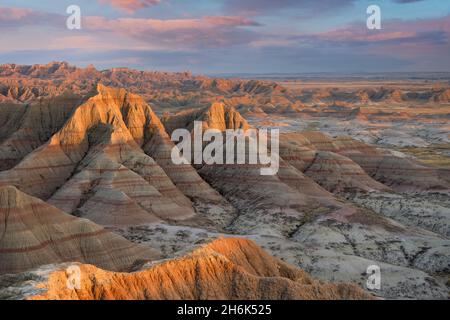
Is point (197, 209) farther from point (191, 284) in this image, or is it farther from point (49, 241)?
point (191, 284)

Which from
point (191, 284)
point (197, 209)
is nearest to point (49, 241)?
point (191, 284)

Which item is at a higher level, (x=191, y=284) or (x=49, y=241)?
(x=191, y=284)

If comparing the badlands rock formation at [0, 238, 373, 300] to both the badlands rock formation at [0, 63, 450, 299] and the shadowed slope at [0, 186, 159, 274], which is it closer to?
the badlands rock formation at [0, 63, 450, 299]

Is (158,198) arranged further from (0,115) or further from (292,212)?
(0,115)

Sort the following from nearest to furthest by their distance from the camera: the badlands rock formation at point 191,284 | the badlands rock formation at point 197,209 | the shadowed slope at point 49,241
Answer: the badlands rock formation at point 191,284 < the badlands rock formation at point 197,209 < the shadowed slope at point 49,241

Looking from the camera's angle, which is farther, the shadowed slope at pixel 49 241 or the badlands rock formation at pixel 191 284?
the shadowed slope at pixel 49 241

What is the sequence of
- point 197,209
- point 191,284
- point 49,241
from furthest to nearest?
1. point 197,209
2. point 49,241
3. point 191,284

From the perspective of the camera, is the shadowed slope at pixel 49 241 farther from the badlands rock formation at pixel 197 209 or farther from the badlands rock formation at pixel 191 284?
the badlands rock formation at pixel 191 284

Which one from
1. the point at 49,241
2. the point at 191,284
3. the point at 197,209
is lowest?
the point at 197,209

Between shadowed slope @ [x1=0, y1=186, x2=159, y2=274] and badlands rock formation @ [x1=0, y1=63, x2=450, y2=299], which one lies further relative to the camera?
shadowed slope @ [x1=0, y1=186, x2=159, y2=274]

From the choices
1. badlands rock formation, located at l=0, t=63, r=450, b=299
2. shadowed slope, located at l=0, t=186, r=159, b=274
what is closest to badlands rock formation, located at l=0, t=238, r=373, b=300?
badlands rock formation, located at l=0, t=63, r=450, b=299

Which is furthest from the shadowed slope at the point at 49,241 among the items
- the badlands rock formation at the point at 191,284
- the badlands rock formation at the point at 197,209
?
the badlands rock formation at the point at 191,284

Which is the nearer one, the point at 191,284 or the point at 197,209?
the point at 191,284
